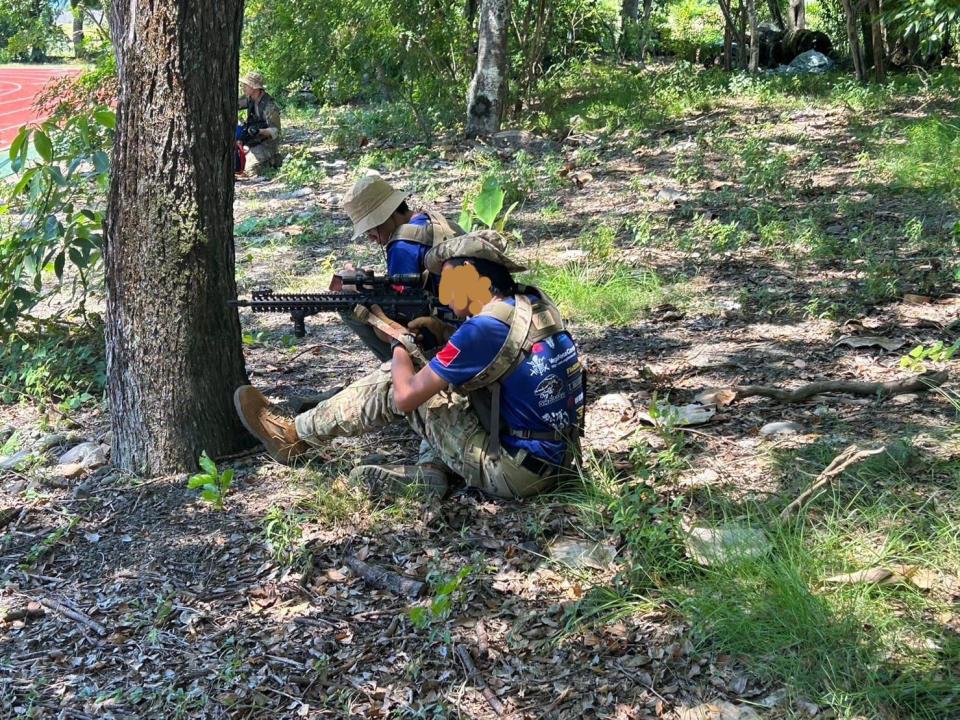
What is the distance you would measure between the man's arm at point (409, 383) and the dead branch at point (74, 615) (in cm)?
136

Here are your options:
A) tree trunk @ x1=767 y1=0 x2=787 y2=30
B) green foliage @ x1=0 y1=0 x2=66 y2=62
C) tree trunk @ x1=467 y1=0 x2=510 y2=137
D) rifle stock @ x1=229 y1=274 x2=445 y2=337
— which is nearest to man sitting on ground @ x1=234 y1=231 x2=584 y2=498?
rifle stock @ x1=229 y1=274 x2=445 y2=337

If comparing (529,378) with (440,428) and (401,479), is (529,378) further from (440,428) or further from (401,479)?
(401,479)

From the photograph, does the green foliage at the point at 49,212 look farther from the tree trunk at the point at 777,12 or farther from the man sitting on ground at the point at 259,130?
the tree trunk at the point at 777,12

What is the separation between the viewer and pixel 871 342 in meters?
5.08

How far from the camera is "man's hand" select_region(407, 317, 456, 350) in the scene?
412 centimetres

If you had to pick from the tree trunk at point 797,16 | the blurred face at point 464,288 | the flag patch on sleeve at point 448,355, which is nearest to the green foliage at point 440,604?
the flag patch on sleeve at point 448,355

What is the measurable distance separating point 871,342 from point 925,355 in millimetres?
368

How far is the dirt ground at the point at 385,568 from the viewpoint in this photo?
2895 mm

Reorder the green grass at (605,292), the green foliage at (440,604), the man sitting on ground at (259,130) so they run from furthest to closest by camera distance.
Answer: the man sitting on ground at (259,130) → the green grass at (605,292) → the green foliage at (440,604)

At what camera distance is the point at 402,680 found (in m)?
2.95

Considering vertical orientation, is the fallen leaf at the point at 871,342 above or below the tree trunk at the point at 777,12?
below

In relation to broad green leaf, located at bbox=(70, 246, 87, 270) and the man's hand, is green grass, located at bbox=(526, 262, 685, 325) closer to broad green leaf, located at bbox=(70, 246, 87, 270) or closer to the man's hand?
the man's hand

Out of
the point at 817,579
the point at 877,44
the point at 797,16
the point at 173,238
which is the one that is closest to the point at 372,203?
the point at 173,238

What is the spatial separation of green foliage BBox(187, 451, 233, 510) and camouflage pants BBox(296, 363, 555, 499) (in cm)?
42
